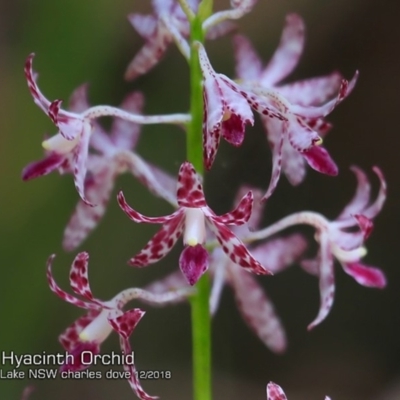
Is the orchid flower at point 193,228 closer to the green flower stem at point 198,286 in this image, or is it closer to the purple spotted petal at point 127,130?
the green flower stem at point 198,286

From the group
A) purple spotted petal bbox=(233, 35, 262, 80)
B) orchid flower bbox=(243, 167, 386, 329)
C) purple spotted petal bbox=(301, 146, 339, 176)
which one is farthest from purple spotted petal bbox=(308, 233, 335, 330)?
purple spotted petal bbox=(233, 35, 262, 80)

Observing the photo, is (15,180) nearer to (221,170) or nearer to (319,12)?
(221,170)

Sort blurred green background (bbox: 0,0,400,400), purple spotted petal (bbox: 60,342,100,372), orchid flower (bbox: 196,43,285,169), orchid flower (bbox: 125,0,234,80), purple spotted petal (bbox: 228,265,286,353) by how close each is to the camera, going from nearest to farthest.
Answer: orchid flower (bbox: 196,43,285,169), purple spotted petal (bbox: 60,342,100,372), orchid flower (bbox: 125,0,234,80), purple spotted petal (bbox: 228,265,286,353), blurred green background (bbox: 0,0,400,400)

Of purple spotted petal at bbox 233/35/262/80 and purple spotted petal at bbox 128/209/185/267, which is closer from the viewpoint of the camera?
purple spotted petal at bbox 128/209/185/267

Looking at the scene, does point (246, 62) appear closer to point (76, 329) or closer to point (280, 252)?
point (280, 252)

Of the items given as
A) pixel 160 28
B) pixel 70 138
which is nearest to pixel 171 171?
pixel 160 28

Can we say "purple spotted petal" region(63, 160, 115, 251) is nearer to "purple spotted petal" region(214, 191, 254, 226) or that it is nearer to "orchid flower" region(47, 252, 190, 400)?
"orchid flower" region(47, 252, 190, 400)

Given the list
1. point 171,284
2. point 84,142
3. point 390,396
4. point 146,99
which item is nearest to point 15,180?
point 146,99
